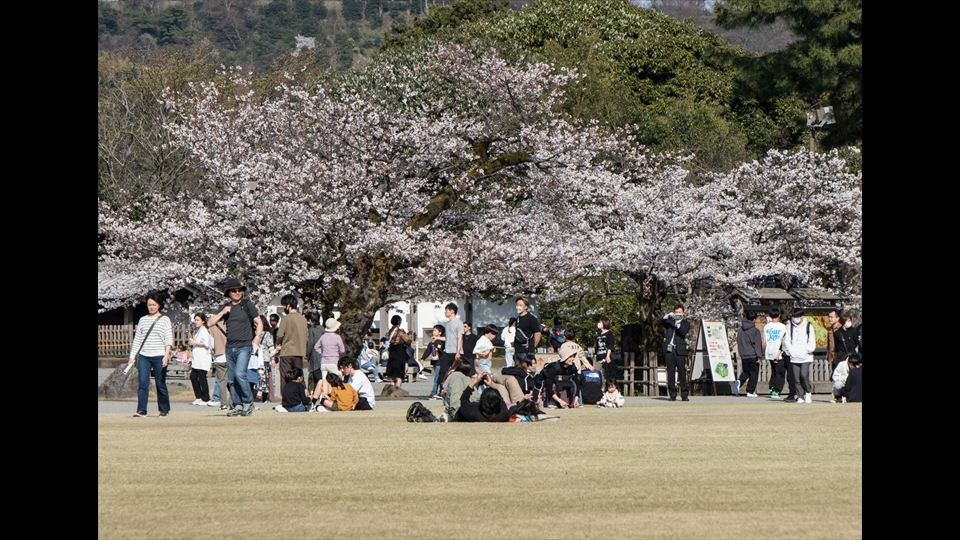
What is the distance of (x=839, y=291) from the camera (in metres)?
35.3

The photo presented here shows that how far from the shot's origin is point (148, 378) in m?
18.0

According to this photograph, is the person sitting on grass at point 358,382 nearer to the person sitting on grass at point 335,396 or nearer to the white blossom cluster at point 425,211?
the person sitting on grass at point 335,396

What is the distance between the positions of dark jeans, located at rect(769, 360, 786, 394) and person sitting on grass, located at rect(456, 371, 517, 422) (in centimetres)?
857

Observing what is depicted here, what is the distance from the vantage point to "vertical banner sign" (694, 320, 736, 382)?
25.0 metres

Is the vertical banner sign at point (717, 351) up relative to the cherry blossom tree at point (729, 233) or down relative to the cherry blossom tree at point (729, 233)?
down

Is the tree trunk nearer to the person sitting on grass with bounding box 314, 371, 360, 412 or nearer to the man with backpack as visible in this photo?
the person sitting on grass with bounding box 314, 371, 360, 412

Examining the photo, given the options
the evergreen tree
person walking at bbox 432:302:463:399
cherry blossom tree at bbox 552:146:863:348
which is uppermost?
the evergreen tree

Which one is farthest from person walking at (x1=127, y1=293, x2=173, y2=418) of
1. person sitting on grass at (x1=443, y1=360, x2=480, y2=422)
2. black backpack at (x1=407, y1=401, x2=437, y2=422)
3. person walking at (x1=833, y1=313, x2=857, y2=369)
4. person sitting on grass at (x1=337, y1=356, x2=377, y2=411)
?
person walking at (x1=833, y1=313, x2=857, y2=369)

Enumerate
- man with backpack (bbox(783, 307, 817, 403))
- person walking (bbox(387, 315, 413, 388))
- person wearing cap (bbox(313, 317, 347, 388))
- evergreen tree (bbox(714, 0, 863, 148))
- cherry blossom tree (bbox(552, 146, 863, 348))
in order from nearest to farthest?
person wearing cap (bbox(313, 317, 347, 388)), evergreen tree (bbox(714, 0, 863, 148)), man with backpack (bbox(783, 307, 817, 403)), person walking (bbox(387, 315, 413, 388)), cherry blossom tree (bbox(552, 146, 863, 348))

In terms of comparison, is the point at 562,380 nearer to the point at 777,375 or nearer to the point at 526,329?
the point at 526,329

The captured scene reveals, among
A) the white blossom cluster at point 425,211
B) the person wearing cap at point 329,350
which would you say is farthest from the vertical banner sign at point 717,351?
the person wearing cap at point 329,350

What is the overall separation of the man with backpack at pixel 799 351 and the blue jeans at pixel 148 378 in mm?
10964

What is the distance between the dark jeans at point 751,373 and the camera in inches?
969

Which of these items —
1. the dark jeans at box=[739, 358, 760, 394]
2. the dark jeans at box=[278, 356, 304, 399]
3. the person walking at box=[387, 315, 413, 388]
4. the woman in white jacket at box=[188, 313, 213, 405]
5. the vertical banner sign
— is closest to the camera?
the dark jeans at box=[278, 356, 304, 399]
